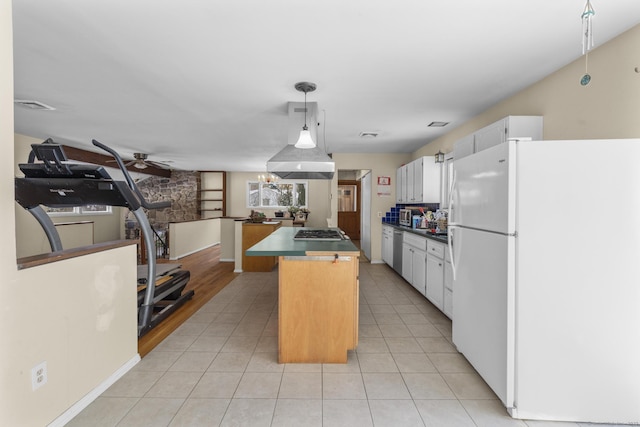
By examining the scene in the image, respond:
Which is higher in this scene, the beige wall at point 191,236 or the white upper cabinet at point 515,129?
the white upper cabinet at point 515,129

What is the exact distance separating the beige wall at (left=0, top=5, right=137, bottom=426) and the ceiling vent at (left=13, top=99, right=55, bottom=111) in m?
2.54

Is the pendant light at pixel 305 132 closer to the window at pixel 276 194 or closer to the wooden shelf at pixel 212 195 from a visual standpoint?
the window at pixel 276 194

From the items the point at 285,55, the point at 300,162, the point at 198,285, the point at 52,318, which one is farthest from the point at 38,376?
the point at 198,285

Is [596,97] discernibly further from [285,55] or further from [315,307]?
[315,307]

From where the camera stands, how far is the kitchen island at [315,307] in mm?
2408

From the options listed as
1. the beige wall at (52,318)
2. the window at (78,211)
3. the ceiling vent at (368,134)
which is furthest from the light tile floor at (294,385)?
the window at (78,211)

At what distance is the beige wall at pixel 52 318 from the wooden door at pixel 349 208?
→ 26.4 ft

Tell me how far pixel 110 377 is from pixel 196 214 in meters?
7.98

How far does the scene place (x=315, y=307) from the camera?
7.94ft

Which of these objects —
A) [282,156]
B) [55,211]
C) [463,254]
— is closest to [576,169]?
[463,254]

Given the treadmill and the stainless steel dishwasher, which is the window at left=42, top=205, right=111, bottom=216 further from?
the stainless steel dishwasher

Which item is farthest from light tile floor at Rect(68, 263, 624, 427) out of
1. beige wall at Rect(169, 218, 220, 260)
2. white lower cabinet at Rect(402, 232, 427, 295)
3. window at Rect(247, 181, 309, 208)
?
window at Rect(247, 181, 309, 208)

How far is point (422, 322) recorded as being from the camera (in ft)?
10.7

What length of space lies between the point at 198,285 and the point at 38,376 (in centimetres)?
320
